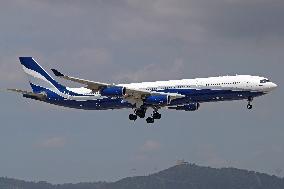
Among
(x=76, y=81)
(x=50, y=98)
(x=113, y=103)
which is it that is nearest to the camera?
(x=76, y=81)

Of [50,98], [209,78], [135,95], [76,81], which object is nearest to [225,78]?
[209,78]

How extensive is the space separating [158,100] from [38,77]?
3589cm

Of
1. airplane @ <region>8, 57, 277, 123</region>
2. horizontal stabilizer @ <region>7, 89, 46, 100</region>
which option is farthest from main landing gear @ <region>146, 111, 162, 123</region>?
horizontal stabilizer @ <region>7, 89, 46, 100</region>

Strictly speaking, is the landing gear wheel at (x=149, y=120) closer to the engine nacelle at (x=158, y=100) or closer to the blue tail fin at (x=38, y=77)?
the engine nacelle at (x=158, y=100)

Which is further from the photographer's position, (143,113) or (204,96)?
(143,113)

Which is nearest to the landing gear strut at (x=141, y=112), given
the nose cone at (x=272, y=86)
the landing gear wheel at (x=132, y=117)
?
the landing gear wheel at (x=132, y=117)

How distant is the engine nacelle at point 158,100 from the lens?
12925 cm

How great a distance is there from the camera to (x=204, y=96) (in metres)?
127

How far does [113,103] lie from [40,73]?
86.5ft

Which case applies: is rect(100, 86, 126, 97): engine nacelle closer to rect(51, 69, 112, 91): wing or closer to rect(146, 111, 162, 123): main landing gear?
rect(51, 69, 112, 91): wing

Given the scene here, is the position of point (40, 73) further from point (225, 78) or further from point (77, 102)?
point (225, 78)

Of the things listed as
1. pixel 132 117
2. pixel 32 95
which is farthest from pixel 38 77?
pixel 132 117

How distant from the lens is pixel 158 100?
13025 centimetres

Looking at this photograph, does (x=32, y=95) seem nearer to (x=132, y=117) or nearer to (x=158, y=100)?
(x=132, y=117)
